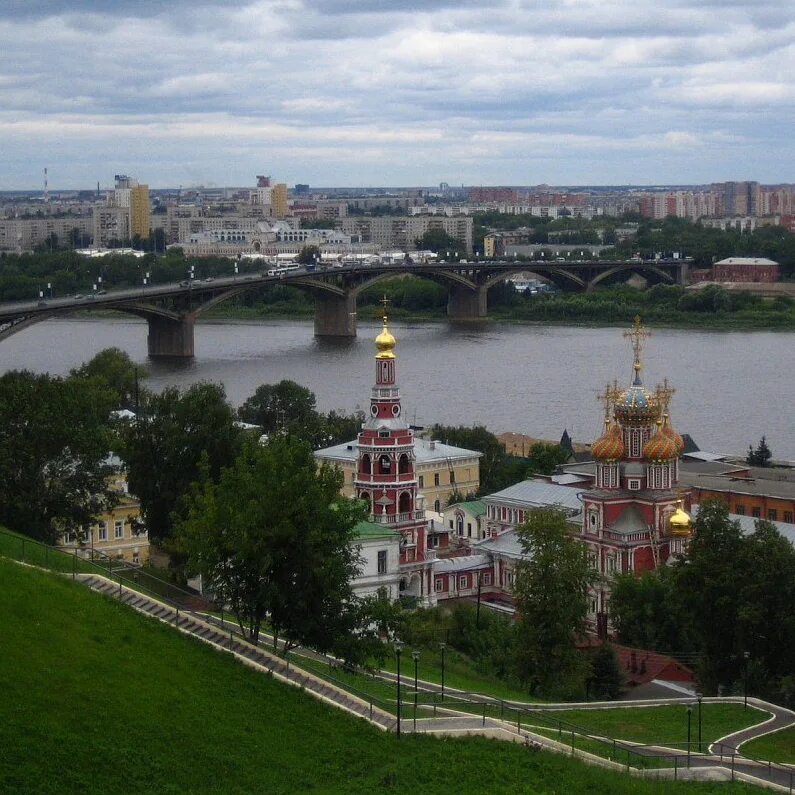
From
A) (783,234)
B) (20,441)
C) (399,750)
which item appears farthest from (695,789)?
(783,234)

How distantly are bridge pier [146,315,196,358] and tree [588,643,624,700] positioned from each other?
86.0 feet

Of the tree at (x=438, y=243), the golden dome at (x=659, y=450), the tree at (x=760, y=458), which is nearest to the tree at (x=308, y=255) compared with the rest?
the tree at (x=438, y=243)

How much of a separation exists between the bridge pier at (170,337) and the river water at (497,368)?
0.36 m

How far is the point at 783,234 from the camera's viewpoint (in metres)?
69.4

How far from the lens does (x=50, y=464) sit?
1328cm

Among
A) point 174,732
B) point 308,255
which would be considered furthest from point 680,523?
point 308,255

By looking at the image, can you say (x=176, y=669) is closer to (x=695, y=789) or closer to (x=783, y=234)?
(x=695, y=789)

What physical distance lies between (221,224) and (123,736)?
290 ft

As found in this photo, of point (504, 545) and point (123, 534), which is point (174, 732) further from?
point (504, 545)

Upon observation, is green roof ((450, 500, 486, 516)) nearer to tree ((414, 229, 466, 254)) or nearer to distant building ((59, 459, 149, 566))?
distant building ((59, 459, 149, 566))

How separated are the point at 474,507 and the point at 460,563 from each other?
211 centimetres

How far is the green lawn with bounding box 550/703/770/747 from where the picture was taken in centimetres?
966

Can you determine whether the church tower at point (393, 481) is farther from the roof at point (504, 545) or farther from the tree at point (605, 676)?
the tree at point (605, 676)

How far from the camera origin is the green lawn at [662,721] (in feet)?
31.7
